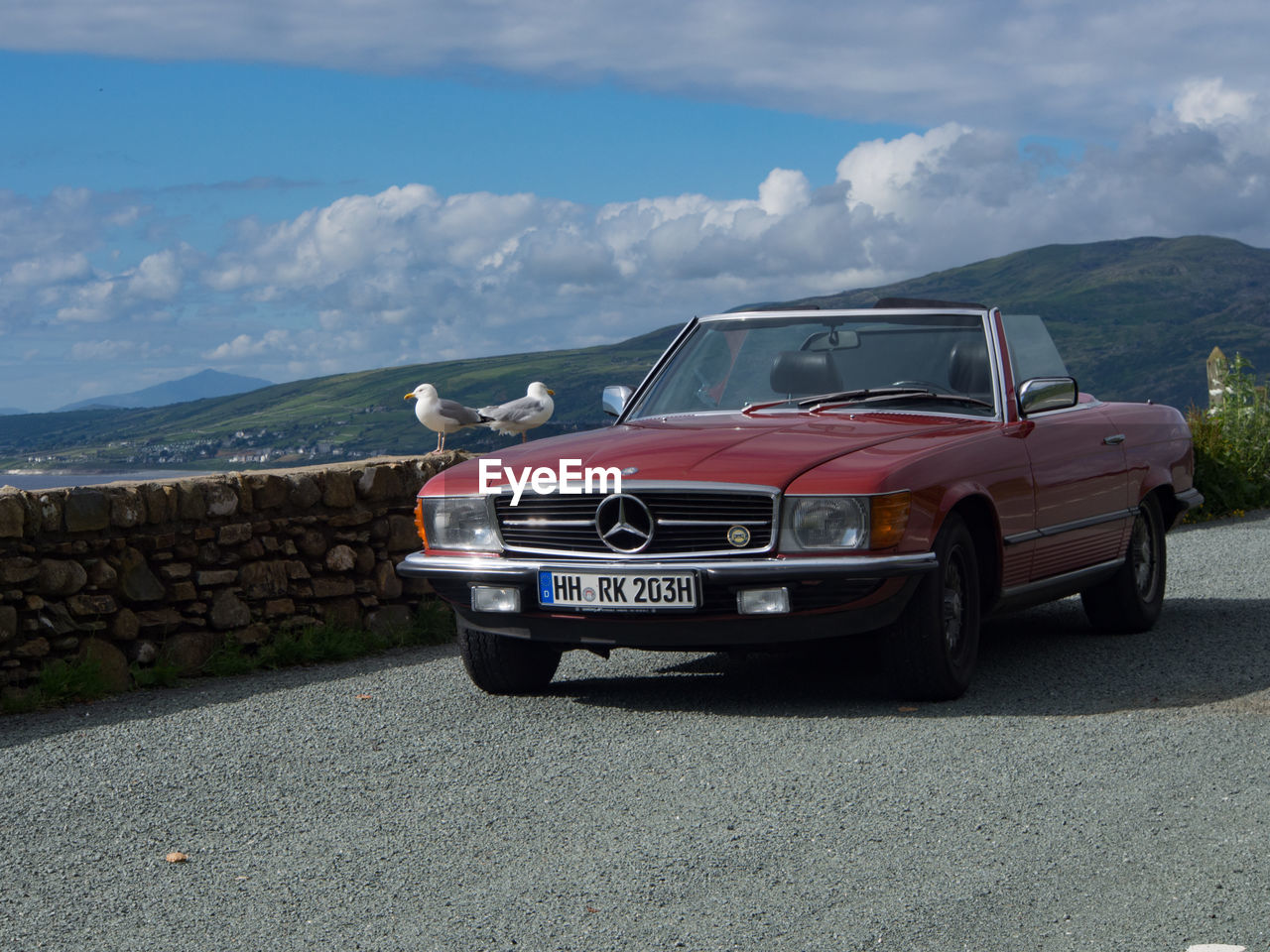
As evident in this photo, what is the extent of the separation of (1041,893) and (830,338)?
3985mm

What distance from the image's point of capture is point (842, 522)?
228 inches

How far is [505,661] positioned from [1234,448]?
1313 centimetres

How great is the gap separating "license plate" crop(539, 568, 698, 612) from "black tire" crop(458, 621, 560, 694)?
67cm

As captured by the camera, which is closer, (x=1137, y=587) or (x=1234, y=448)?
(x=1137, y=587)

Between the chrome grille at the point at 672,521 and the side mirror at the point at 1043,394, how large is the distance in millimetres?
1802

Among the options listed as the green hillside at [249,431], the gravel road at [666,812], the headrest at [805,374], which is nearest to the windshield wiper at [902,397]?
the headrest at [805,374]

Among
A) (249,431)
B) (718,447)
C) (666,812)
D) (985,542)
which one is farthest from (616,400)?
(249,431)

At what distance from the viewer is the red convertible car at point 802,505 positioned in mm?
5816

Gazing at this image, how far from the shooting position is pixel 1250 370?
61.7 ft

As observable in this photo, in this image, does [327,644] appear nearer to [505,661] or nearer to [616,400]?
[505,661]

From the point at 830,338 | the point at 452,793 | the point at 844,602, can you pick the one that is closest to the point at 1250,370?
the point at 830,338

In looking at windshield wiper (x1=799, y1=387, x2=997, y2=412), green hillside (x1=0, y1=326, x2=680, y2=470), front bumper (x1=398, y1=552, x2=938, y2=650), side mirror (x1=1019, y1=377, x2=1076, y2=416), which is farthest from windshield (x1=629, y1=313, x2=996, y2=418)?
green hillside (x1=0, y1=326, x2=680, y2=470)

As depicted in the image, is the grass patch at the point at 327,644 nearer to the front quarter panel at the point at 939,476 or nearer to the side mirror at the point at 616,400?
the side mirror at the point at 616,400

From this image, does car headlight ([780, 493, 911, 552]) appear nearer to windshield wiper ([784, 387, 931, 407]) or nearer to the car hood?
the car hood
